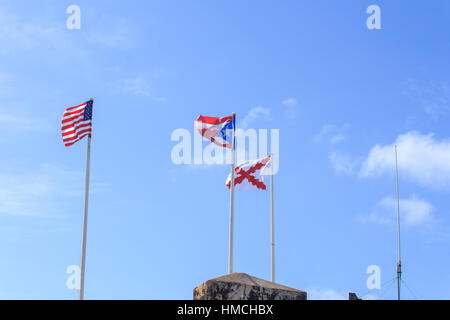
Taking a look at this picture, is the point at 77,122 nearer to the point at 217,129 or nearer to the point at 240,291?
the point at 217,129

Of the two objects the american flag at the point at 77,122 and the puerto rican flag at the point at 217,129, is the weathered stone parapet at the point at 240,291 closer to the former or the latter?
the american flag at the point at 77,122

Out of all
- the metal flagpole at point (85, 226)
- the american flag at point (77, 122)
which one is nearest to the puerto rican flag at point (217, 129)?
the american flag at point (77, 122)

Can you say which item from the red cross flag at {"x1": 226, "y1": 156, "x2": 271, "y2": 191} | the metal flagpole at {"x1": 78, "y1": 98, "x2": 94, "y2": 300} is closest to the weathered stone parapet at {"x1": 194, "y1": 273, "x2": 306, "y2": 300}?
the metal flagpole at {"x1": 78, "y1": 98, "x2": 94, "y2": 300}

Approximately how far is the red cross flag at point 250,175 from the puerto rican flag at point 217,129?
108 inches

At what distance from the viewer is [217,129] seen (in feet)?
87.5

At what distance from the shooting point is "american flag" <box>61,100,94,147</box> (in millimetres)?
25203

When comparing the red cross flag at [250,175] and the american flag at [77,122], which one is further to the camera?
the red cross flag at [250,175]

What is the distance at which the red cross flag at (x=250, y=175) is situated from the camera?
2892 cm
